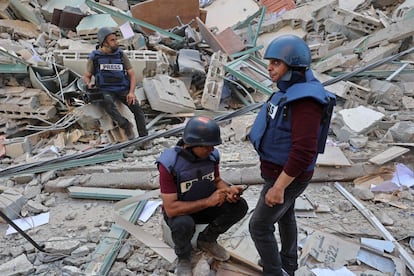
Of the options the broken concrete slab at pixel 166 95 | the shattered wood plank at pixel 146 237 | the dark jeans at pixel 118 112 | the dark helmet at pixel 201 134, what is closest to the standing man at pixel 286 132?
the dark helmet at pixel 201 134

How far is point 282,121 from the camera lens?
83.2 inches

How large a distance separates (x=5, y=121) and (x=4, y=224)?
A: 2.64 meters

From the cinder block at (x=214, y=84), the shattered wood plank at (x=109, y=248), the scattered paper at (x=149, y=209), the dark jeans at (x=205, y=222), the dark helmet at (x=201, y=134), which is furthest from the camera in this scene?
the cinder block at (x=214, y=84)

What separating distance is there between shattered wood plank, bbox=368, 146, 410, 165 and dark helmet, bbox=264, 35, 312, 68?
7.43ft

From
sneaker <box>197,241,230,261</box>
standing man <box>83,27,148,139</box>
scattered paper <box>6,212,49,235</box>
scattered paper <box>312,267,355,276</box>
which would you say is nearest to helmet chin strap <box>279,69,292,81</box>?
sneaker <box>197,241,230,261</box>

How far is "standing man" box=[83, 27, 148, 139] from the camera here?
15.4ft

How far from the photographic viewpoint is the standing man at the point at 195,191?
247 centimetres

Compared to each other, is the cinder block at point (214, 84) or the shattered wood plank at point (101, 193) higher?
the cinder block at point (214, 84)

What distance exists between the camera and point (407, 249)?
3.07m

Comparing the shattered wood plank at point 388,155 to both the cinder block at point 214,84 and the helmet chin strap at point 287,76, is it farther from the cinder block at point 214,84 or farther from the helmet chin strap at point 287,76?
the cinder block at point 214,84

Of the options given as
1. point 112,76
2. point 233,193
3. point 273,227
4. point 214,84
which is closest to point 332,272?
point 273,227

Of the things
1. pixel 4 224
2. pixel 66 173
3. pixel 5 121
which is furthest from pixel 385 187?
pixel 5 121

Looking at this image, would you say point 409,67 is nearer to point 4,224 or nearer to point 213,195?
point 213,195

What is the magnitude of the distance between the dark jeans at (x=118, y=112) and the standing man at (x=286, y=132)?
3.00 meters
